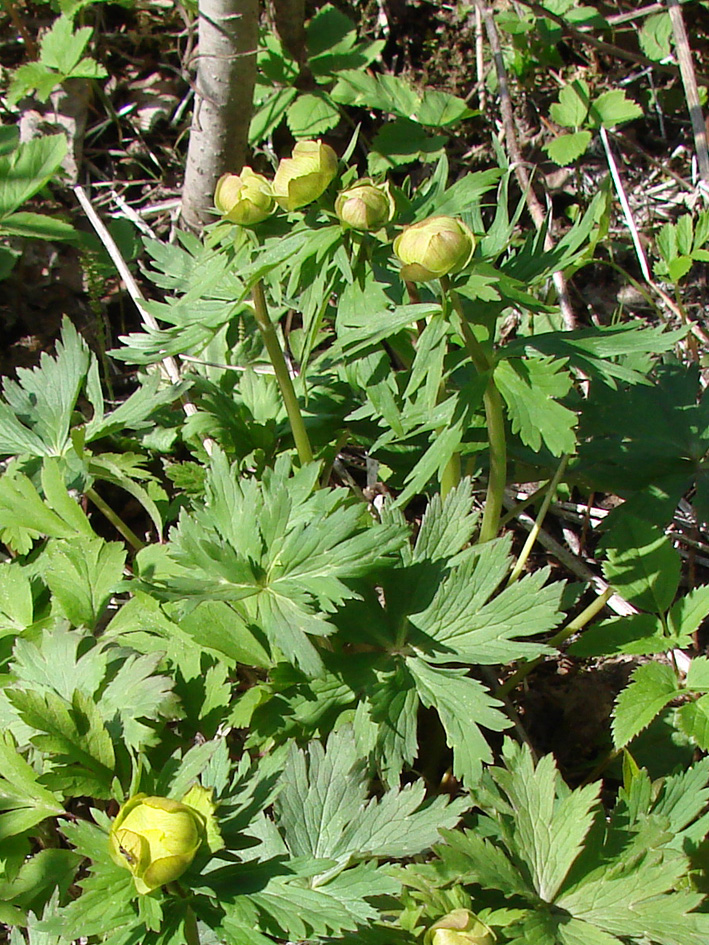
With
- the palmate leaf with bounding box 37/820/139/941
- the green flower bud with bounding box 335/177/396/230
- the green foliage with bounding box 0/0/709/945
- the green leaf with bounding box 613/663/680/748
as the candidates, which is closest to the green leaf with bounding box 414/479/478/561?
the green foliage with bounding box 0/0/709/945

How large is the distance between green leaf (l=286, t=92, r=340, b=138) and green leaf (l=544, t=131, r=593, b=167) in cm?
73

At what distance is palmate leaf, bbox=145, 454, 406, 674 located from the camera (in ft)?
4.79

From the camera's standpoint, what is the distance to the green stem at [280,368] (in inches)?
66.9

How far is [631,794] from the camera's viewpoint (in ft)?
4.68

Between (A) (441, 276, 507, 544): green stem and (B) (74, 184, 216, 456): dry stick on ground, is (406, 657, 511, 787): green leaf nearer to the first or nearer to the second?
(A) (441, 276, 507, 544): green stem

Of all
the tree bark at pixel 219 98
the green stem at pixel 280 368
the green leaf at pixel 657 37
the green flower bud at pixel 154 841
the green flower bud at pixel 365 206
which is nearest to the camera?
the green flower bud at pixel 154 841

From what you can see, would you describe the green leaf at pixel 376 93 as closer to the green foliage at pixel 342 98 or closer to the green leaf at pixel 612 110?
the green foliage at pixel 342 98

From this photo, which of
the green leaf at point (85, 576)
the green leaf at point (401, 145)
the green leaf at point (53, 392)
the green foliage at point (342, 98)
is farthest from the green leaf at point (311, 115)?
the green leaf at point (85, 576)

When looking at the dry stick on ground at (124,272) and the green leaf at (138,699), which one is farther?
the dry stick on ground at (124,272)

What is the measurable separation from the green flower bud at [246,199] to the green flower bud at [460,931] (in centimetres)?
119

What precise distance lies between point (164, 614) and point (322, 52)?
216 centimetres

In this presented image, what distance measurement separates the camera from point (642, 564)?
178 cm

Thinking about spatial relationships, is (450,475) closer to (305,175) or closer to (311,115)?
(305,175)

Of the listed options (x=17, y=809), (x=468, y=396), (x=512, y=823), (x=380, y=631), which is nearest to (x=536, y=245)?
(x=468, y=396)
